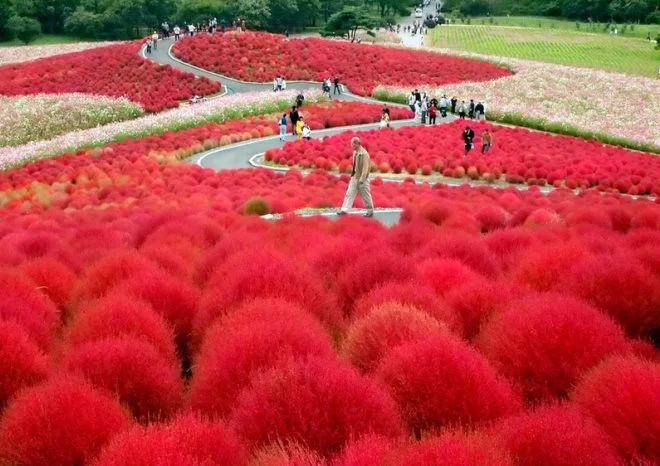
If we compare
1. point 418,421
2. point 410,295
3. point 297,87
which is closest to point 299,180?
point 410,295

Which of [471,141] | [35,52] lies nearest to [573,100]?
[471,141]

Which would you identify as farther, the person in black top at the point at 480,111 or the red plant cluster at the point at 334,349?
the person in black top at the point at 480,111

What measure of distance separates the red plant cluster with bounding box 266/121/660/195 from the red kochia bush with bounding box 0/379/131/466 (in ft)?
77.2

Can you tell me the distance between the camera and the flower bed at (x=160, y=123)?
1351 inches

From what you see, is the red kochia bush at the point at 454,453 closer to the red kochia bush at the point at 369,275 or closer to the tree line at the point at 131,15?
the red kochia bush at the point at 369,275

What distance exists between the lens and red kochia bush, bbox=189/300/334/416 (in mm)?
4757

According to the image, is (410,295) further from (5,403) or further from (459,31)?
(459,31)

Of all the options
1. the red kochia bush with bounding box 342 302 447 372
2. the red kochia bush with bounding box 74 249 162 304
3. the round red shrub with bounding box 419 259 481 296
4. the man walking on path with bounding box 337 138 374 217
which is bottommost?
the man walking on path with bounding box 337 138 374 217

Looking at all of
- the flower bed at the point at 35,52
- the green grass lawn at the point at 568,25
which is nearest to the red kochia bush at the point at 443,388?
the flower bed at the point at 35,52

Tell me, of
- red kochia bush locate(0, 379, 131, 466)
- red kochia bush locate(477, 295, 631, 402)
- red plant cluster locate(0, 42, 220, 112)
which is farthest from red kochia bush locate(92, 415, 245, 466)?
red plant cluster locate(0, 42, 220, 112)

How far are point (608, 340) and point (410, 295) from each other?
172cm

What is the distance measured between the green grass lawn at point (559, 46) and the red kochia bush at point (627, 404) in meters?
63.6

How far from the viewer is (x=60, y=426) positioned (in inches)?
163

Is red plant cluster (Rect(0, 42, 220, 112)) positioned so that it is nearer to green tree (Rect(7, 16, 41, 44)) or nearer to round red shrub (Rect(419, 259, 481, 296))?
green tree (Rect(7, 16, 41, 44))
